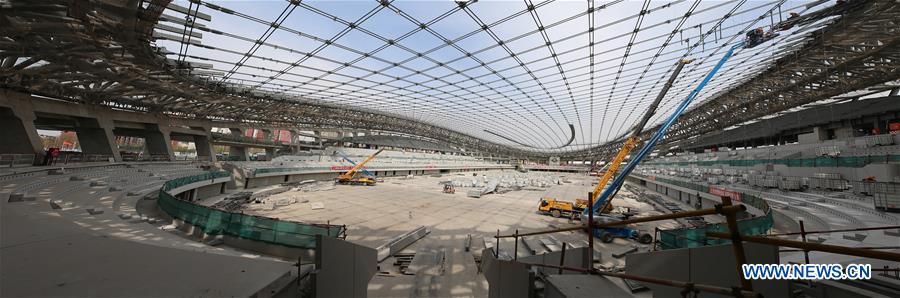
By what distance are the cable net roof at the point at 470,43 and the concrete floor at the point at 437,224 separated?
10299 mm

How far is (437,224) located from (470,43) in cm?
1156

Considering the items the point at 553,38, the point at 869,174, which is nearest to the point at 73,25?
the point at 553,38

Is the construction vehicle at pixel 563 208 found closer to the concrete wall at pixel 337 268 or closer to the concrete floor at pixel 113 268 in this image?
the concrete wall at pixel 337 268

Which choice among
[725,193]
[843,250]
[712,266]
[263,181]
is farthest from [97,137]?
[725,193]

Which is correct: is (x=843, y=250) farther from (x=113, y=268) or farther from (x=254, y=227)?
(x=254, y=227)

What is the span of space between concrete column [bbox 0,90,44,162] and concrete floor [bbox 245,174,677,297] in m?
16.1

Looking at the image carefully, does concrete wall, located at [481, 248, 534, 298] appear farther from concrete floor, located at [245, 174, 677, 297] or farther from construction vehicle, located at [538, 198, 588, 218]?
construction vehicle, located at [538, 198, 588, 218]

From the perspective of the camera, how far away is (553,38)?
15.9m

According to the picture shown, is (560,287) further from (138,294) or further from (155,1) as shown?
(155,1)

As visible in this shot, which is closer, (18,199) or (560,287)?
(560,287)

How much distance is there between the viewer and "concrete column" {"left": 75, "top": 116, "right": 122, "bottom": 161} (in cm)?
2730

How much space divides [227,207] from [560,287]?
25465mm

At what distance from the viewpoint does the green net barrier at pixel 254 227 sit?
9508mm

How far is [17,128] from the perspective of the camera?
2036 centimetres
